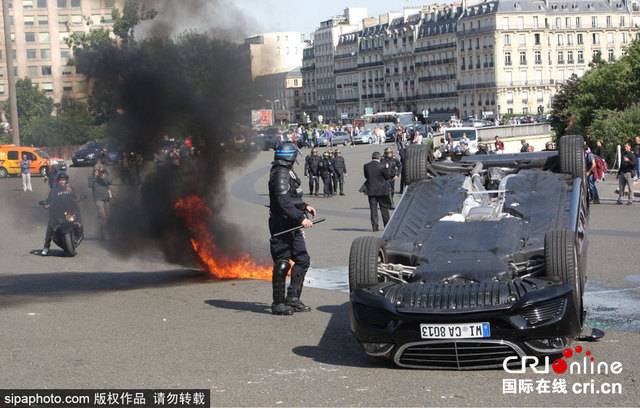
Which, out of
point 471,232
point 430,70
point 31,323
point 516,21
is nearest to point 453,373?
point 471,232

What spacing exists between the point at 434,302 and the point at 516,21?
12468cm

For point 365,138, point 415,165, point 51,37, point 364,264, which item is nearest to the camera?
point 364,264

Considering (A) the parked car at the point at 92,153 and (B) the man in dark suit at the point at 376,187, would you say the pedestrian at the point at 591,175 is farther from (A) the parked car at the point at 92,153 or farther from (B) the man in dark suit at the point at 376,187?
(A) the parked car at the point at 92,153

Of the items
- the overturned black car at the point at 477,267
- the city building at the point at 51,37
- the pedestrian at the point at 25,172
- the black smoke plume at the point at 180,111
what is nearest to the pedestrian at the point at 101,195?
the city building at the point at 51,37

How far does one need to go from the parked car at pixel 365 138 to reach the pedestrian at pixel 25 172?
4050 cm

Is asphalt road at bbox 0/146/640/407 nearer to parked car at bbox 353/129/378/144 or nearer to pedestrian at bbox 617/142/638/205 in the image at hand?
pedestrian at bbox 617/142/638/205

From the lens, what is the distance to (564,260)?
741 cm

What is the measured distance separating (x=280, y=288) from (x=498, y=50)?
120585mm

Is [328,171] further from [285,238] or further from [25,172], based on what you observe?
[285,238]

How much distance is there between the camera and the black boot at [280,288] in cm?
974

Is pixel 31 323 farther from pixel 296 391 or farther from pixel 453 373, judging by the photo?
pixel 453 373

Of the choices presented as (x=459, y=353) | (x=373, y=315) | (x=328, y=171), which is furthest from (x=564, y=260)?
(x=328, y=171)

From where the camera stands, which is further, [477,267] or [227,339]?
[227,339]

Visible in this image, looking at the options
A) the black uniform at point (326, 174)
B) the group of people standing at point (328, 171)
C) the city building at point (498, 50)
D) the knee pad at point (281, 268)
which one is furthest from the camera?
the city building at point (498, 50)
